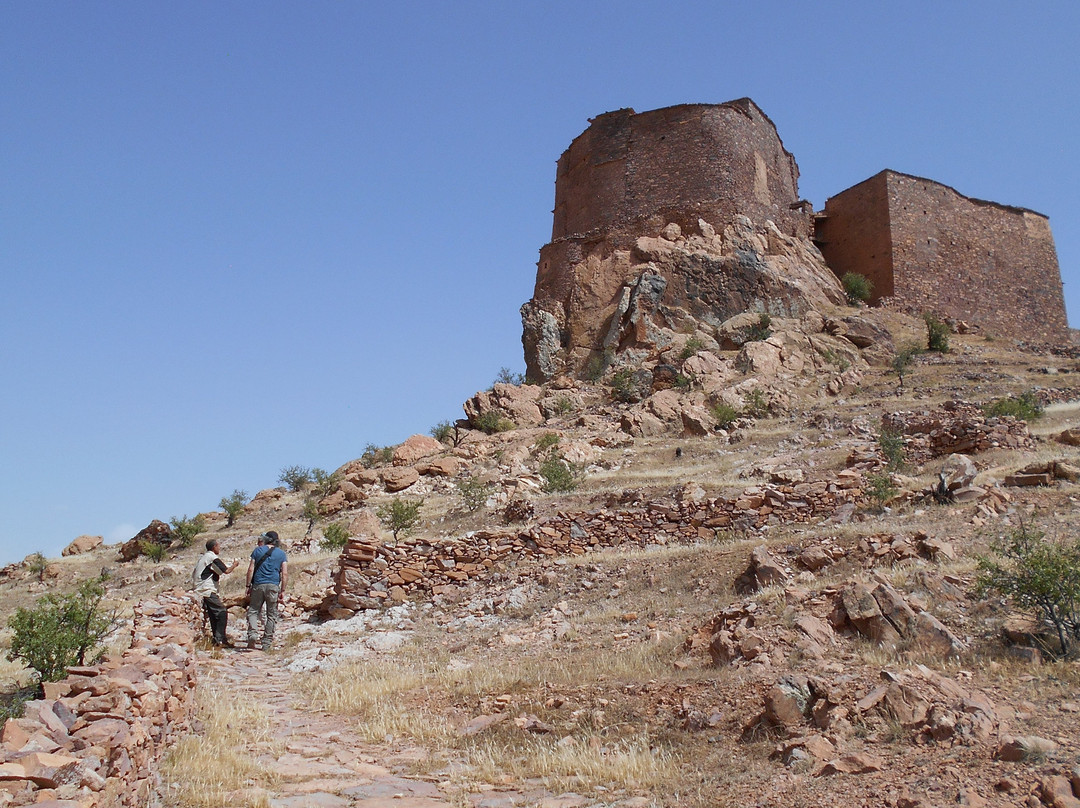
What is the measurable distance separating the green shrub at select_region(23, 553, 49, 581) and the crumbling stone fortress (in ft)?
57.2

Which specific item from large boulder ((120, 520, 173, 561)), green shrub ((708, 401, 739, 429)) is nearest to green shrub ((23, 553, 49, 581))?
large boulder ((120, 520, 173, 561))

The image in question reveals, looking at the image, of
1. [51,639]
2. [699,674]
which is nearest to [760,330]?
[699,674]

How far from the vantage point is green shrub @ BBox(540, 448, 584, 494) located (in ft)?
63.6

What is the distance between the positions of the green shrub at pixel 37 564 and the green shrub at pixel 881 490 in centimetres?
2092

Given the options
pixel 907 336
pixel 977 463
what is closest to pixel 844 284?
pixel 907 336

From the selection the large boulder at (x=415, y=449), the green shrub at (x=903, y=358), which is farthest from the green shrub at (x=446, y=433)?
the green shrub at (x=903, y=358)

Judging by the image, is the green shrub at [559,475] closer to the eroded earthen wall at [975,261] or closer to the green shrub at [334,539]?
the green shrub at [334,539]

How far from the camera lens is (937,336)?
1166 inches

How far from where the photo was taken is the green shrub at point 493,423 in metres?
27.9

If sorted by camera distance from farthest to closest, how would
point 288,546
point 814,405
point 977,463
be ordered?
point 814,405, point 288,546, point 977,463

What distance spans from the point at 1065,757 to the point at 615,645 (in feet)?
14.7

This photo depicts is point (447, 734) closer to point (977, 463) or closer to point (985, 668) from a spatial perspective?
point (985, 668)

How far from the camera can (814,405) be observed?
2583 centimetres

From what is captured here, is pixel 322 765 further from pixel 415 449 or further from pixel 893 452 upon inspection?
pixel 415 449
